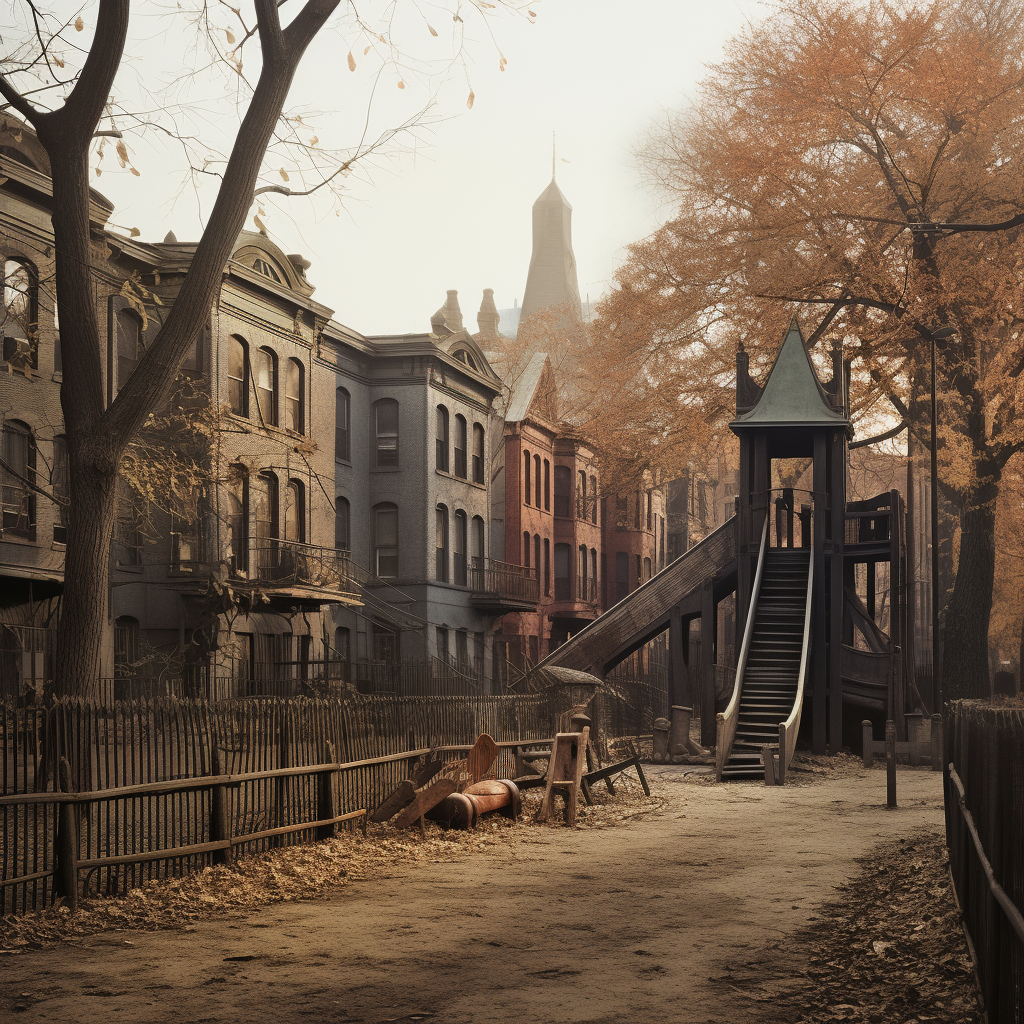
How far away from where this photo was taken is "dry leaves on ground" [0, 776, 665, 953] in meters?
10.2

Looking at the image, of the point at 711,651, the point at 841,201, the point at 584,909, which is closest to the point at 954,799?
the point at 584,909

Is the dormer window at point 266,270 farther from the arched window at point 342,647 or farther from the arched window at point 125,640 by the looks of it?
the arched window at point 342,647

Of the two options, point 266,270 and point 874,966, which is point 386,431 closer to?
point 266,270

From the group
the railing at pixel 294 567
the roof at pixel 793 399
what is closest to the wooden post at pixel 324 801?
the roof at pixel 793 399

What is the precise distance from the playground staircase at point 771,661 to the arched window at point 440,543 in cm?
1575

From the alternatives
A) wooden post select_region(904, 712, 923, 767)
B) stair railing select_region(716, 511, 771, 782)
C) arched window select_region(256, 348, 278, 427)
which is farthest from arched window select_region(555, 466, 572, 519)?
wooden post select_region(904, 712, 923, 767)

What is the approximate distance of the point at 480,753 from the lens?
683 inches

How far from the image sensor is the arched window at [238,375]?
35438mm

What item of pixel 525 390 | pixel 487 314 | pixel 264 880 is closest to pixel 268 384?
pixel 525 390

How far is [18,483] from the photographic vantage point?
28.3 metres

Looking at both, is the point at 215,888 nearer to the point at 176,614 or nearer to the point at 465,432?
the point at 176,614

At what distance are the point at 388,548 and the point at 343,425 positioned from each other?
4411 mm

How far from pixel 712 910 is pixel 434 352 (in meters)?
35.1

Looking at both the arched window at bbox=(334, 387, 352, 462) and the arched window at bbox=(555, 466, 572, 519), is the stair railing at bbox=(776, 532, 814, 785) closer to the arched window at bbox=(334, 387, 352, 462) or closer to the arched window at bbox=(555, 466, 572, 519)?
the arched window at bbox=(334, 387, 352, 462)
